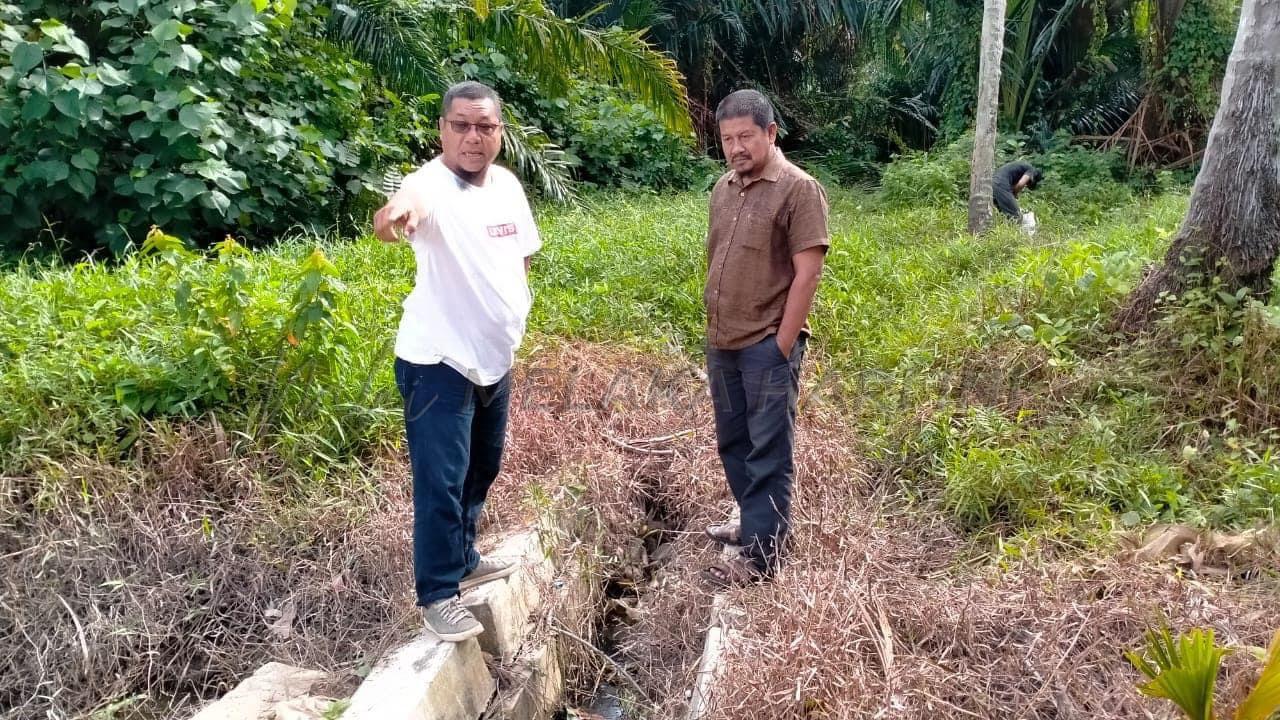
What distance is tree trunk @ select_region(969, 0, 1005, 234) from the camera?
8.01 metres

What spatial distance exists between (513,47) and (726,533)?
6.19 m

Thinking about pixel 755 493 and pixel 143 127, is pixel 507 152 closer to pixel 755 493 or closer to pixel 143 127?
pixel 143 127

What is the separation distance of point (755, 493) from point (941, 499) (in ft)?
3.07

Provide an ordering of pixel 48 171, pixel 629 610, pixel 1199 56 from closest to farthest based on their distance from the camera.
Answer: pixel 629 610, pixel 48 171, pixel 1199 56

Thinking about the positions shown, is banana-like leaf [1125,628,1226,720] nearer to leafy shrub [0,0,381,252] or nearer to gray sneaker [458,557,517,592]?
gray sneaker [458,557,517,592]

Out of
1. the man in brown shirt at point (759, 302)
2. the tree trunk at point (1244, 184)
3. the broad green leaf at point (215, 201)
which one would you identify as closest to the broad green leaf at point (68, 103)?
the broad green leaf at point (215, 201)

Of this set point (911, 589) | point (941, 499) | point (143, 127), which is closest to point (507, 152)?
point (143, 127)

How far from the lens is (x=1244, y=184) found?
432 centimetres

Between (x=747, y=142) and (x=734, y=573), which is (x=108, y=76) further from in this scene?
(x=734, y=573)

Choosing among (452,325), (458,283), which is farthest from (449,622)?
(458,283)

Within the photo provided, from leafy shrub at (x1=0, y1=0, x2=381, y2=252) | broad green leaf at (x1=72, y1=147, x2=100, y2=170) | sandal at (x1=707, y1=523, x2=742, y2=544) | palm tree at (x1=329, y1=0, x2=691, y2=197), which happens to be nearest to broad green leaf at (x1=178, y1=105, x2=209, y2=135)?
leafy shrub at (x1=0, y1=0, x2=381, y2=252)

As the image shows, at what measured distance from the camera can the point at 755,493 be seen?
3.19 m

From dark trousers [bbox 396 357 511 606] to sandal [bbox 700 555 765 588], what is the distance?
0.95m

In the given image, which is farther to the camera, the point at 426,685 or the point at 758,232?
the point at 758,232
